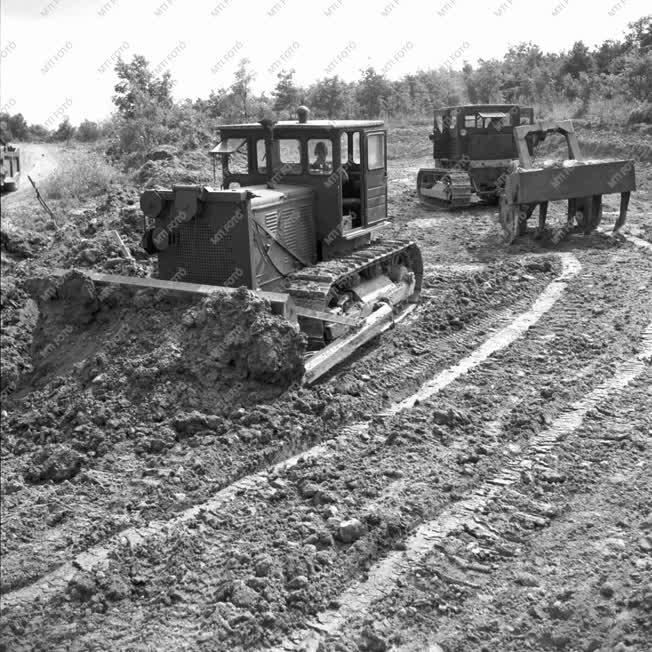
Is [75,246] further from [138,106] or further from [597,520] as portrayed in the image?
[138,106]

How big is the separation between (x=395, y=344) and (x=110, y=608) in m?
5.56

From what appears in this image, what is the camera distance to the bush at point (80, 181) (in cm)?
2138

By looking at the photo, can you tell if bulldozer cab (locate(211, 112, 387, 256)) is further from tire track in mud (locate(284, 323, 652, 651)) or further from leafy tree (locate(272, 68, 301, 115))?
leafy tree (locate(272, 68, 301, 115))

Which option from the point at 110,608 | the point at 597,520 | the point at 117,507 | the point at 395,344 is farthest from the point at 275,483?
the point at 395,344

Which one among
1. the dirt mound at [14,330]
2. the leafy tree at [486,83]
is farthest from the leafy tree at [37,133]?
the dirt mound at [14,330]

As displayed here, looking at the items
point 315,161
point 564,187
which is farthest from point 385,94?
point 315,161

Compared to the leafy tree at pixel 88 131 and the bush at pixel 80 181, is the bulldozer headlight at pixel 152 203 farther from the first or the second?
the leafy tree at pixel 88 131

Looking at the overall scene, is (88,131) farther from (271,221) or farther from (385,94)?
(271,221)

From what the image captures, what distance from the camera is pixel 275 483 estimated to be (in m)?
6.62

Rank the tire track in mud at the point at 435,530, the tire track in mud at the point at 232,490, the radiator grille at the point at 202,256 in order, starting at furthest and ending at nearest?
the radiator grille at the point at 202,256
the tire track in mud at the point at 232,490
the tire track in mud at the point at 435,530

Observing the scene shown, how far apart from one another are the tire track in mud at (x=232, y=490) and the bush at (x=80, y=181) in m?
13.7

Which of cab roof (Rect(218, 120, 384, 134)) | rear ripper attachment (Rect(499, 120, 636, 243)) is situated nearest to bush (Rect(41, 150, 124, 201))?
rear ripper attachment (Rect(499, 120, 636, 243))

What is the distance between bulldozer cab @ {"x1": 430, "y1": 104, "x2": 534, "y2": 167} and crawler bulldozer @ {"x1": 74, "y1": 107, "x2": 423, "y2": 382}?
405 inches

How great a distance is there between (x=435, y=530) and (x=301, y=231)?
516 cm
